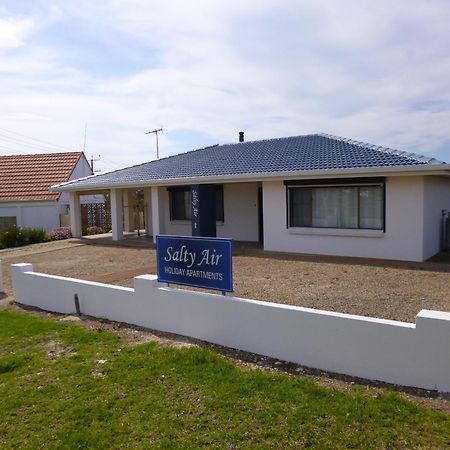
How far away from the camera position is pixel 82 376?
197 inches

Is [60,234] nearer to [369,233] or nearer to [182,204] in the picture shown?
[182,204]

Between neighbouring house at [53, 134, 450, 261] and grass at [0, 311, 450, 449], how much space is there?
7877 mm

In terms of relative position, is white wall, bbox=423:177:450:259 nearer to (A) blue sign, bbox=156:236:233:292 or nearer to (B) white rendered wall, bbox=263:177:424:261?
(B) white rendered wall, bbox=263:177:424:261

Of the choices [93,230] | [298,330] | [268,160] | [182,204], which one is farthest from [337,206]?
[93,230]

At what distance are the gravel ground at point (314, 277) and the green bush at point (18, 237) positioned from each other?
3953mm

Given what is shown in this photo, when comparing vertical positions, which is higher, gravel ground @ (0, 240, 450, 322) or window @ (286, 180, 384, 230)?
window @ (286, 180, 384, 230)

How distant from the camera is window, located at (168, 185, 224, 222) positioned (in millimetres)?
17297

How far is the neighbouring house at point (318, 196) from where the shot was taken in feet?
37.6

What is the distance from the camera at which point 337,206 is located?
12758mm

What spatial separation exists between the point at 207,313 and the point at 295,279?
3876mm

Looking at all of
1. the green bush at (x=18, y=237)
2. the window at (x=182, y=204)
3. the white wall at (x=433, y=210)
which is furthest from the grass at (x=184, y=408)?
the green bush at (x=18, y=237)

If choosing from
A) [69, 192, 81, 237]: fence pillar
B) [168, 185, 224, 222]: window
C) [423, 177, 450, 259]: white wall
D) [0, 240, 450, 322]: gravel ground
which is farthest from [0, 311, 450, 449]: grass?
[69, 192, 81, 237]: fence pillar

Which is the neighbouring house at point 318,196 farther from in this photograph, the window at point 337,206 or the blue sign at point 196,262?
the blue sign at point 196,262

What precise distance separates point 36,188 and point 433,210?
64.9ft
